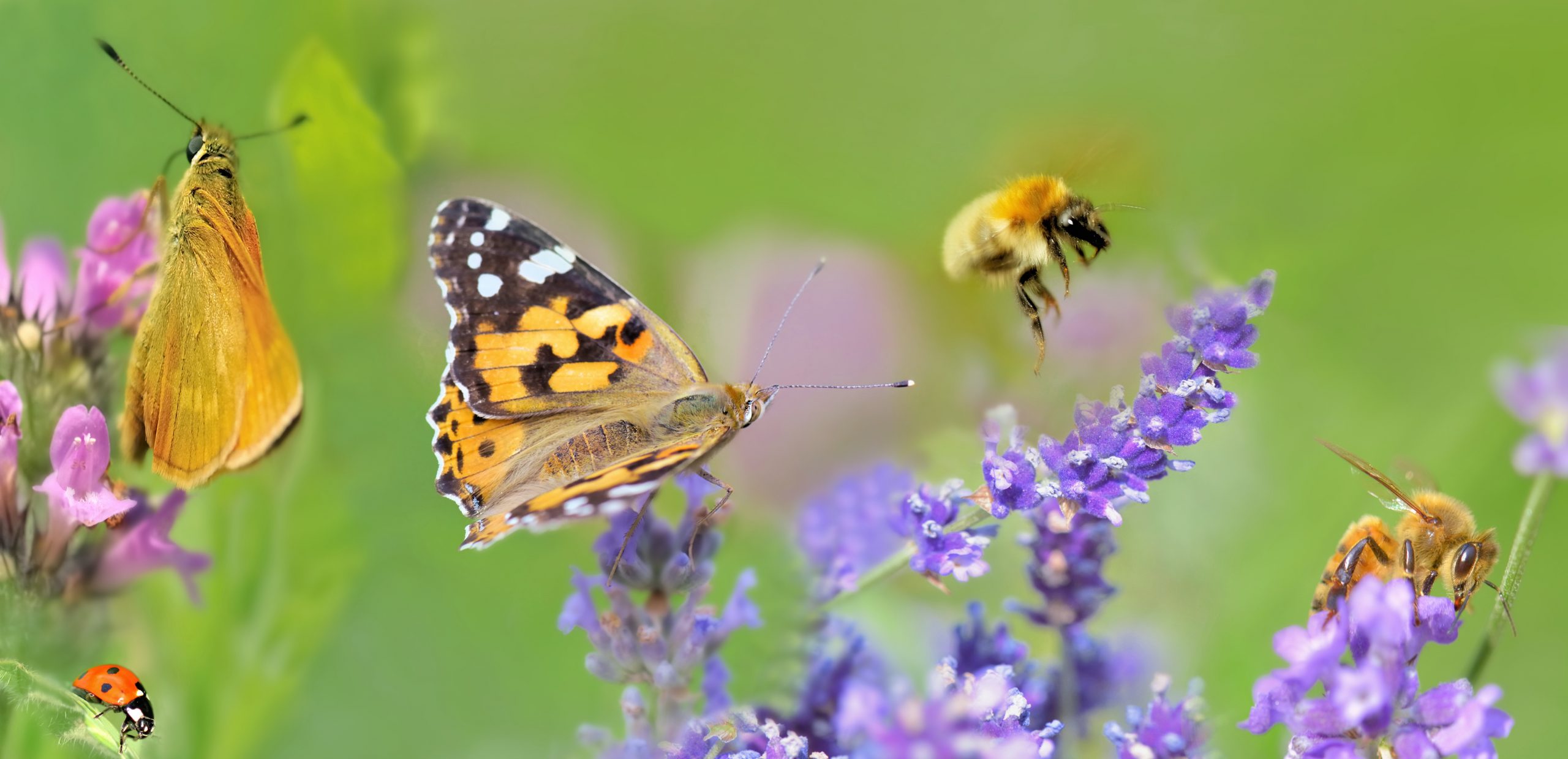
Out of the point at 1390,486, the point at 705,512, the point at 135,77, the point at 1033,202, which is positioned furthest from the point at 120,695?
the point at 1033,202

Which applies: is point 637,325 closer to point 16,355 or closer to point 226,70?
point 16,355

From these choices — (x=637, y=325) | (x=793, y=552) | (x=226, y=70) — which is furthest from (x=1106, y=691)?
(x=226, y=70)

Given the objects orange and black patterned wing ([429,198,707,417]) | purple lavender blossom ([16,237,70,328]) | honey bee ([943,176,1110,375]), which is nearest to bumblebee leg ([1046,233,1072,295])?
honey bee ([943,176,1110,375])

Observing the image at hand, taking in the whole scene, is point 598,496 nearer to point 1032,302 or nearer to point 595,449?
point 595,449

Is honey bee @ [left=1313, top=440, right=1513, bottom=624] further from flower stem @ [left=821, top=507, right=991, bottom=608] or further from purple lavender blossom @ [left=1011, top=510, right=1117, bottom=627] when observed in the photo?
flower stem @ [left=821, top=507, right=991, bottom=608]

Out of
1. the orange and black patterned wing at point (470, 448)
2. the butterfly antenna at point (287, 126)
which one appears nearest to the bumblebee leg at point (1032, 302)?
the orange and black patterned wing at point (470, 448)
